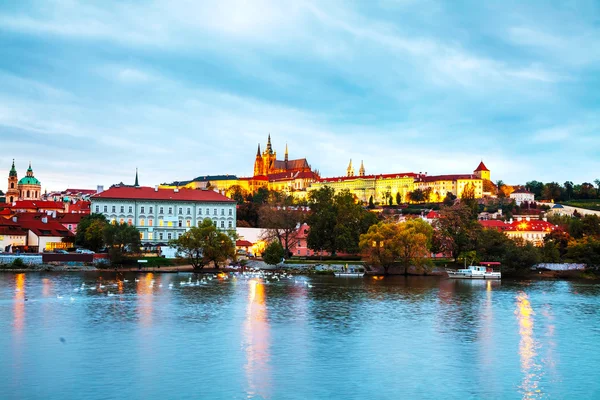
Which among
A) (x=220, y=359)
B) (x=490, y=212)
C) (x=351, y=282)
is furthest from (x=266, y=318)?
(x=490, y=212)

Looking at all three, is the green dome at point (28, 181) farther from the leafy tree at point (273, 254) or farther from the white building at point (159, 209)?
the leafy tree at point (273, 254)

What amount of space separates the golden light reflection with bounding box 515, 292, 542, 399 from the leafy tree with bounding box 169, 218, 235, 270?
3011 centimetres

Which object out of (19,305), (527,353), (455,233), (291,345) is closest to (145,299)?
(19,305)

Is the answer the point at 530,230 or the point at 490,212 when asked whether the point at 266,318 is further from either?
the point at 490,212

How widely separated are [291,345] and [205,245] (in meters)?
38.3

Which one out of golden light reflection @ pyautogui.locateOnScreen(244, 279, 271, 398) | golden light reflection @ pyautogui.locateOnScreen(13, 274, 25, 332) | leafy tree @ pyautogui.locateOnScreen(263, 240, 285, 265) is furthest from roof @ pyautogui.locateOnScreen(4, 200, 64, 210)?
golden light reflection @ pyautogui.locateOnScreen(244, 279, 271, 398)

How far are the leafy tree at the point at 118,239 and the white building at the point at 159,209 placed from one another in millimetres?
8189

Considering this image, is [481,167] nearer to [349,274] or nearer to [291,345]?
[349,274]

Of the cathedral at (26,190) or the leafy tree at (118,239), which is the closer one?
the leafy tree at (118,239)

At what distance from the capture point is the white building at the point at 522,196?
170 m

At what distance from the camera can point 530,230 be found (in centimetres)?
10925

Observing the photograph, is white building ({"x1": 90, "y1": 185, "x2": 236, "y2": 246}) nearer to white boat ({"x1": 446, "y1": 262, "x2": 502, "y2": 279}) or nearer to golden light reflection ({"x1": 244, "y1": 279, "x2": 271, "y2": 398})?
white boat ({"x1": 446, "y1": 262, "x2": 502, "y2": 279})

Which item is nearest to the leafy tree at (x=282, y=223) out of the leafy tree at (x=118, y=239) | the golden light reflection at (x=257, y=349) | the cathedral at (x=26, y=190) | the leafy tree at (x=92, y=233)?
the leafy tree at (x=118, y=239)

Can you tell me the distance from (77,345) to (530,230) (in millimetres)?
93975
